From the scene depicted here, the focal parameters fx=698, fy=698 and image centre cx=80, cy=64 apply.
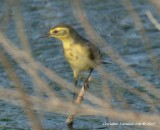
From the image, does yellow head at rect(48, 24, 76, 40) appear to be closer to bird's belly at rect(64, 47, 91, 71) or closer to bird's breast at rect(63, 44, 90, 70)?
bird's breast at rect(63, 44, 90, 70)

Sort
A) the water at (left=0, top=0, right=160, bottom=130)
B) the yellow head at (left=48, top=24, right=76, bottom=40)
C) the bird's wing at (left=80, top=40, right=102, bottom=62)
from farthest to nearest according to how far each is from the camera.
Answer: the water at (left=0, top=0, right=160, bottom=130), the yellow head at (left=48, top=24, right=76, bottom=40), the bird's wing at (left=80, top=40, right=102, bottom=62)

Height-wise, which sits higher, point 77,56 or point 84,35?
point 77,56

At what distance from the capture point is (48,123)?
8.27 m

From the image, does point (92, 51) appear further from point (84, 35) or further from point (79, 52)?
point (84, 35)

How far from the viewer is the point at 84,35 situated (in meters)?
11.8

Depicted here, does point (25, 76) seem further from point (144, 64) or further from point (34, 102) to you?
point (34, 102)

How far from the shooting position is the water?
8422mm

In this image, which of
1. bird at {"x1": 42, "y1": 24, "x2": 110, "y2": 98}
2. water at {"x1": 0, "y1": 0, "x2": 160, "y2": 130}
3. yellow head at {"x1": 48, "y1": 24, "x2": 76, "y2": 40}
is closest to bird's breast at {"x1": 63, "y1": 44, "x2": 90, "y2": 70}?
bird at {"x1": 42, "y1": 24, "x2": 110, "y2": 98}

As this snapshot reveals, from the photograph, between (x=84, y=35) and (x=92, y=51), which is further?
(x=84, y=35)

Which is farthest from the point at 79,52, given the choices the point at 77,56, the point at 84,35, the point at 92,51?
the point at 84,35

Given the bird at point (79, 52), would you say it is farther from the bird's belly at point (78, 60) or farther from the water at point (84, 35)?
the water at point (84, 35)

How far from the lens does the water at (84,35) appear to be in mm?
8422

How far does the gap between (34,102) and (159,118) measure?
1.80ft

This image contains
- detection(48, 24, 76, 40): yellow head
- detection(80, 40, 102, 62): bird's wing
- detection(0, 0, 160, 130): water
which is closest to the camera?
detection(80, 40, 102, 62): bird's wing
